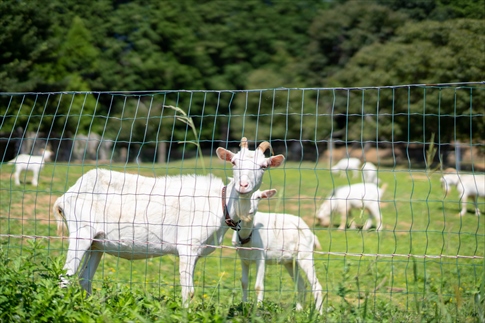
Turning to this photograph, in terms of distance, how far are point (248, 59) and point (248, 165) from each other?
44708 mm

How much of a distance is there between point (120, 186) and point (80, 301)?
2.20 m

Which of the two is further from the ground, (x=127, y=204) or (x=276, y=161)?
(x=276, y=161)

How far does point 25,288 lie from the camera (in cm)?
413

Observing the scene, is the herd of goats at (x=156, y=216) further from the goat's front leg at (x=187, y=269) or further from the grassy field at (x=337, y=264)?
the grassy field at (x=337, y=264)

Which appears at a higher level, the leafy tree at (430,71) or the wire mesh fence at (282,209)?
the leafy tree at (430,71)

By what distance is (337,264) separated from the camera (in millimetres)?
9070

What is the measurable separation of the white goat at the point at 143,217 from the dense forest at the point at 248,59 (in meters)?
14.2

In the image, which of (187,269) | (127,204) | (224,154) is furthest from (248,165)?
(127,204)

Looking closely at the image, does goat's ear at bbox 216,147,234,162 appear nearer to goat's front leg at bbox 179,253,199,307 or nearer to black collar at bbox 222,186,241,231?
black collar at bbox 222,186,241,231

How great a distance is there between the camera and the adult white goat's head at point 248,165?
17.9 ft

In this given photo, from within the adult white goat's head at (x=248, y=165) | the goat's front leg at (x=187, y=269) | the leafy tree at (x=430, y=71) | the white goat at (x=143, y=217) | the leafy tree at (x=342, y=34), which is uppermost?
the leafy tree at (x=342, y=34)

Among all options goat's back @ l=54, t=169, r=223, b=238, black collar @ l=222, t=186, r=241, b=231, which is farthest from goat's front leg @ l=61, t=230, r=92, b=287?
black collar @ l=222, t=186, r=241, b=231

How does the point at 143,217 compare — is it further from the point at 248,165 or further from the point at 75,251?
the point at 248,165

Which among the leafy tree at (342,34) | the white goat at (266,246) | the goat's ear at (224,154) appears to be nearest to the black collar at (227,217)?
the white goat at (266,246)
